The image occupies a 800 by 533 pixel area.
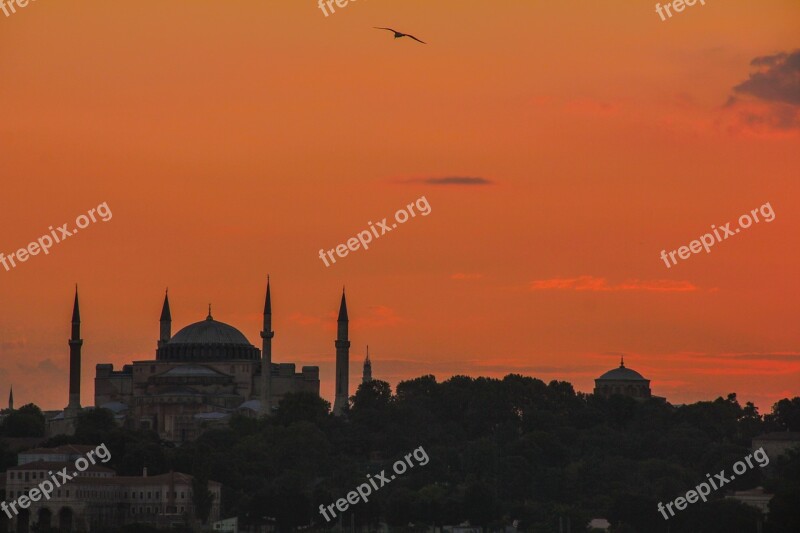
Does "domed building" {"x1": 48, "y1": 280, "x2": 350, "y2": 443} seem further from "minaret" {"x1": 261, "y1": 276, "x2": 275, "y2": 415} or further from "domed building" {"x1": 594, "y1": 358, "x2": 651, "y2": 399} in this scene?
"domed building" {"x1": 594, "y1": 358, "x2": 651, "y2": 399}

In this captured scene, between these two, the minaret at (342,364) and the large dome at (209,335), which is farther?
the large dome at (209,335)

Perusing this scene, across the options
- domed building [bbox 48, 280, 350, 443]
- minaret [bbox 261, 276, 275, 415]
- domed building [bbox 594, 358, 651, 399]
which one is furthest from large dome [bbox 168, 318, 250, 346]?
domed building [bbox 594, 358, 651, 399]

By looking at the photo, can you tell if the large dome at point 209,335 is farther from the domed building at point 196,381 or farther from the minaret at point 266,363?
the minaret at point 266,363

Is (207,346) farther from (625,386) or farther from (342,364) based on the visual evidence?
(625,386)

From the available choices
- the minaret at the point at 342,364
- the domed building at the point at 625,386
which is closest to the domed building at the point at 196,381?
the minaret at the point at 342,364

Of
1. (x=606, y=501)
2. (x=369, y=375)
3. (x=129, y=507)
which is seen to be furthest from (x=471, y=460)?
(x=369, y=375)

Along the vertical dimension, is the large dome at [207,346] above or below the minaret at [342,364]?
above
